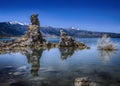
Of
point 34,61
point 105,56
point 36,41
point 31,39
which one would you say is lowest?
point 36,41

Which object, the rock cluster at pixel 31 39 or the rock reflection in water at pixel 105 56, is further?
the rock cluster at pixel 31 39

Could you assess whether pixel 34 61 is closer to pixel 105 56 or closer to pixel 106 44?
pixel 105 56

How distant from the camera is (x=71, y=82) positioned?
47.9 feet

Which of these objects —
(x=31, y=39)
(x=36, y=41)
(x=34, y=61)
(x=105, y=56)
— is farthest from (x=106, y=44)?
(x=34, y=61)

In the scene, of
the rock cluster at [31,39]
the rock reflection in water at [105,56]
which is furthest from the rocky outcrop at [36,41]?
the rock reflection in water at [105,56]

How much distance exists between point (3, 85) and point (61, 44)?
3603 centimetres

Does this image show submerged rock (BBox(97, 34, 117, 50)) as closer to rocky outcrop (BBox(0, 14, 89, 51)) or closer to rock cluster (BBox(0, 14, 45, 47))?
rocky outcrop (BBox(0, 14, 89, 51))

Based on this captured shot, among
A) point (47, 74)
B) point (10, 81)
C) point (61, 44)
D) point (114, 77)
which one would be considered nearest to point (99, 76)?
point (114, 77)

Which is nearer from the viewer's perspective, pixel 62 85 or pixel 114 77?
pixel 62 85

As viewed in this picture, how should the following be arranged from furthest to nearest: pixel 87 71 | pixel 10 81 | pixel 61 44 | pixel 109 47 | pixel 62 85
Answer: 1. pixel 61 44
2. pixel 109 47
3. pixel 87 71
4. pixel 10 81
5. pixel 62 85

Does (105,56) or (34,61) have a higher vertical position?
(34,61)

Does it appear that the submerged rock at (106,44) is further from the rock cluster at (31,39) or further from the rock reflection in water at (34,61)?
the rock reflection in water at (34,61)

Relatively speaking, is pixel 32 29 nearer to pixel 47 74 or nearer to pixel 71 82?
pixel 47 74

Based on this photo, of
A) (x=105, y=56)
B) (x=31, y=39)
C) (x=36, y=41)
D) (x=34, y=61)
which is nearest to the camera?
(x=34, y=61)
